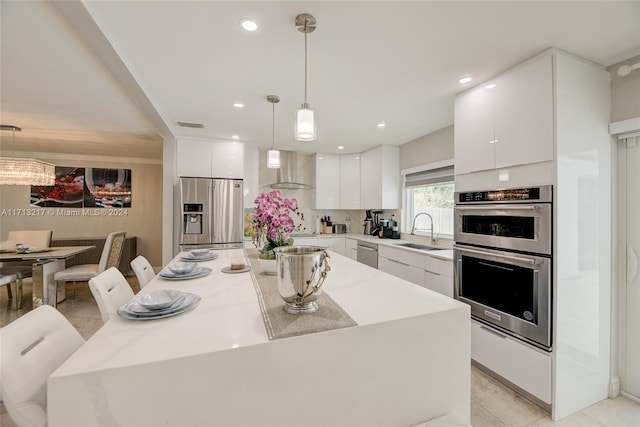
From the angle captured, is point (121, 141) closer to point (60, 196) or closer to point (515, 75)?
point (60, 196)

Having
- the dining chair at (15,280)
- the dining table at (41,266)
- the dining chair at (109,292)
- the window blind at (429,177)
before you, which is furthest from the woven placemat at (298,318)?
the dining chair at (15,280)

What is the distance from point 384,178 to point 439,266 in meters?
1.79

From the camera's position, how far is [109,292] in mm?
1413

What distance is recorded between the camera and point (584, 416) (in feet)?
5.77

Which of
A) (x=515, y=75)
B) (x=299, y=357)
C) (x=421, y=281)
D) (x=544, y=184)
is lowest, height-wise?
(x=421, y=281)

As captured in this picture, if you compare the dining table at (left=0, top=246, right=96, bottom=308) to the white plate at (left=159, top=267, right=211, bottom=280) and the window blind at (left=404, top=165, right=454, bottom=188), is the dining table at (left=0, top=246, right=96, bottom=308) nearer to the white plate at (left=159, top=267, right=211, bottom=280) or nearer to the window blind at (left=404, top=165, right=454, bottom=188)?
the white plate at (left=159, top=267, right=211, bottom=280)

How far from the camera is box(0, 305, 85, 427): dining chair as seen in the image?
75 centimetres

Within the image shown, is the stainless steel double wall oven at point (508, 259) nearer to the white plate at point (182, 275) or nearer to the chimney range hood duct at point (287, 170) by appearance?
the white plate at point (182, 275)

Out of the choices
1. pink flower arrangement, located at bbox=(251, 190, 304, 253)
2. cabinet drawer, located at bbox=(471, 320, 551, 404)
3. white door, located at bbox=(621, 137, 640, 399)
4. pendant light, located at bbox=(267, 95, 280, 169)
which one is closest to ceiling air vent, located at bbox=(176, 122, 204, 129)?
pendant light, located at bbox=(267, 95, 280, 169)

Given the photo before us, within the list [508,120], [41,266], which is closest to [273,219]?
[508,120]

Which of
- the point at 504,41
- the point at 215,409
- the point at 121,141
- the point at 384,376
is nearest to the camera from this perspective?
the point at 215,409

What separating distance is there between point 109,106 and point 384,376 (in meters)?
3.54

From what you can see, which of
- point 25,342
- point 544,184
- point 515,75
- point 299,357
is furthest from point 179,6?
point 544,184

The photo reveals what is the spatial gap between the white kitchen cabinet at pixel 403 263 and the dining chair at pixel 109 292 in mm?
2655
